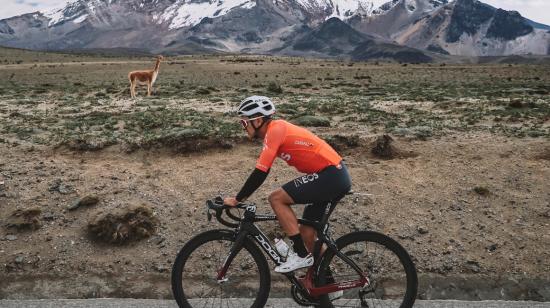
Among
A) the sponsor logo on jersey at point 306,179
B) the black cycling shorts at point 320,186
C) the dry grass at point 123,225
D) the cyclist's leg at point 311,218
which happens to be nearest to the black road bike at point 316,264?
the cyclist's leg at point 311,218

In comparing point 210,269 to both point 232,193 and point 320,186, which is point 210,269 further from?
point 232,193

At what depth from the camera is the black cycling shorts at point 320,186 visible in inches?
255

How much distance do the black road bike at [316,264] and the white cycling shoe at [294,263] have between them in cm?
10

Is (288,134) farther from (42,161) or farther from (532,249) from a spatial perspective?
(42,161)

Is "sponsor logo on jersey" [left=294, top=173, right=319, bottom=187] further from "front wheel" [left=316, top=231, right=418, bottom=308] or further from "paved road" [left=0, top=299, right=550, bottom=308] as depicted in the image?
"paved road" [left=0, top=299, right=550, bottom=308]

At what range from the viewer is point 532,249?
943 centimetres

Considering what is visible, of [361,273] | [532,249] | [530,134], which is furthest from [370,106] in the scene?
[361,273]

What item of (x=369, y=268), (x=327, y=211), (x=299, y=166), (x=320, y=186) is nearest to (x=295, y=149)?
(x=299, y=166)

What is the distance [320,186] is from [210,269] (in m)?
1.95

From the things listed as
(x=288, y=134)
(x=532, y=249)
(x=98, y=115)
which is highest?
(x=288, y=134)

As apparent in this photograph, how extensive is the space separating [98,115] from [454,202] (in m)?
14.8

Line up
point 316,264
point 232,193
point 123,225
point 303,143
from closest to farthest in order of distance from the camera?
point 303,143 → point 316,264 → point 123,225 → point 232,193

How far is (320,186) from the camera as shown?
6473mm

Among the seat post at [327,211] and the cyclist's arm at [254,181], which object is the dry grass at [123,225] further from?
the seat post at [327,211]
